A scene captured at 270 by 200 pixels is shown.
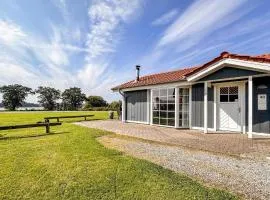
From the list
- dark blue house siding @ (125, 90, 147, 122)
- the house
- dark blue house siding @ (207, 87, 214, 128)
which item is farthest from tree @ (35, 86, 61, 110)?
dark blue house siding @ (207, 87, 214, 128)

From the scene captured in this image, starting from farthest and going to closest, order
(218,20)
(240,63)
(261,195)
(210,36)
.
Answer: (210,36) < (218,20) < (240,63) < (261,195)

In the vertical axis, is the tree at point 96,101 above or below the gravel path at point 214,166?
above

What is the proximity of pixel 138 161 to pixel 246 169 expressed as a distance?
2.65 meters

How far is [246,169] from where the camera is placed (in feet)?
18.4

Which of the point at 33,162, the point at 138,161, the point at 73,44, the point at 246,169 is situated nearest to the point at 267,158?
the point at 246,169

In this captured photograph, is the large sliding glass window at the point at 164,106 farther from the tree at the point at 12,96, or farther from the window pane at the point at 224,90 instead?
the tree at the point at 12,96

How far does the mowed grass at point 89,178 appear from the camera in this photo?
4.18 metres

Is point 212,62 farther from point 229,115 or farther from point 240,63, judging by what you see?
point 229,115

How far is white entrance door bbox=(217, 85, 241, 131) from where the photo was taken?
11.1m

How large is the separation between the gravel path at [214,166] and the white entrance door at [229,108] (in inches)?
183

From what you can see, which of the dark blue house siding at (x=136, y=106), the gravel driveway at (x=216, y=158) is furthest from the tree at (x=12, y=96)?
the gravel driveway at (x=216, y=158)

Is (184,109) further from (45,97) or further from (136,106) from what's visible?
(45,97)

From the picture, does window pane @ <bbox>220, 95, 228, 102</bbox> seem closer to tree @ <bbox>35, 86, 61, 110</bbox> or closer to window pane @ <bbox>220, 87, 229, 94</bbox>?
window pane @ <bbox>220, 87, 229, 94</bbox>

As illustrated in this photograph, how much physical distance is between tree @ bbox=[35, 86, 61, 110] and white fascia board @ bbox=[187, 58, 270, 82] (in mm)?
55623
